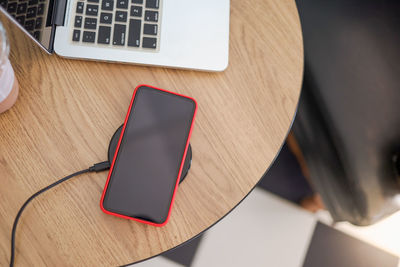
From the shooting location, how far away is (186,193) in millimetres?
546

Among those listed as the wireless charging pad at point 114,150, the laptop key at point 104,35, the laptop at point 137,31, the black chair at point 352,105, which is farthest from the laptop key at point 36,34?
the black chair at point 352,105

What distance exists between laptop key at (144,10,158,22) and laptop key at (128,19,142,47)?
15 mm

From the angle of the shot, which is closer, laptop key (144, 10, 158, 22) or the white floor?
laptop key (144, 10, 158, 22)

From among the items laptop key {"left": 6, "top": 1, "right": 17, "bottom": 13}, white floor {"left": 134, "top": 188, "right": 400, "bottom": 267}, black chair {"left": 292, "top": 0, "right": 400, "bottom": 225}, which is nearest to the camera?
laptop key {"left": 6, "top": 1, "right": 17, "bottom": 13}

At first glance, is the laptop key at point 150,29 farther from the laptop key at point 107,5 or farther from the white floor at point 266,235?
the white floor at point 266,235

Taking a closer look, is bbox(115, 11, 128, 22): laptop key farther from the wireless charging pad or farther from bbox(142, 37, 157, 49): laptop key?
the wireless charging pad

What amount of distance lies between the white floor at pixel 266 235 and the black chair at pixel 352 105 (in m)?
0.33

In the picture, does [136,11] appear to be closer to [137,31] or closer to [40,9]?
[137,31]

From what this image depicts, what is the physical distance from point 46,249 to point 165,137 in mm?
270

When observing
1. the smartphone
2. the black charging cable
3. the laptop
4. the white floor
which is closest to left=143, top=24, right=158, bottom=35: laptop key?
the laptop

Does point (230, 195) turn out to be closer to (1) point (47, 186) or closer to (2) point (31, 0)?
(1) point (47, 186)

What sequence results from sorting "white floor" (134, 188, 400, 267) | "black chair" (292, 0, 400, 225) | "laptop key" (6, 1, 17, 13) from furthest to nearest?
"white floor" (134, 188, 400, 267), "black chair" (292, 0, 400, 225), "laptop key" (6, 1, 17, 13)

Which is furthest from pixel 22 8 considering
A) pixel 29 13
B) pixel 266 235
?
pixel 266 235

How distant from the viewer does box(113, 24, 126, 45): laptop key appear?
0.57m
